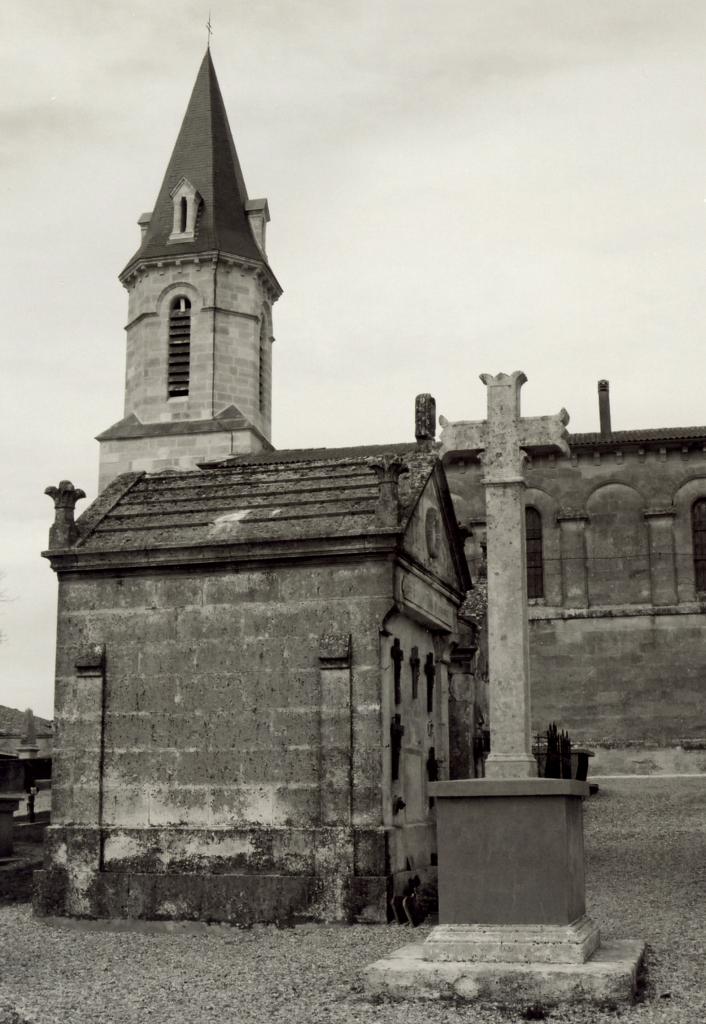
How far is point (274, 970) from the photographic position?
32.4ft

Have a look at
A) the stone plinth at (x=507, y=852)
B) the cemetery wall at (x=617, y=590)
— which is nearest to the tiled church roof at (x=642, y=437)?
the cemetery wall at (x=617, y=590)

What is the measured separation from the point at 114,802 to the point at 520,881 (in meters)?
Result: 5.84

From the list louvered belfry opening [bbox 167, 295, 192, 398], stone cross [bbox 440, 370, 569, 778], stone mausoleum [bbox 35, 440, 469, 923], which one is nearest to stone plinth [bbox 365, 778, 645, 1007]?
stone cross [bbox 440, 370, 569, 778]

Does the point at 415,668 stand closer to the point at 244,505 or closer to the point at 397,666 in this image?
the point at 397,666

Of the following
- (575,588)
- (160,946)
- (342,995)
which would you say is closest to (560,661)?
(575,588)

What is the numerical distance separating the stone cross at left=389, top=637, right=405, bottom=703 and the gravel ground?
2.67m

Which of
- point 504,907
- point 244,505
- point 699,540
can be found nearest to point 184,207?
point 699,540

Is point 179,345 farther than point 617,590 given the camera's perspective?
Yes

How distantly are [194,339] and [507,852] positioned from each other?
34.3m

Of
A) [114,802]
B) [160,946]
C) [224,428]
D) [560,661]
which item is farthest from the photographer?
[224,428]

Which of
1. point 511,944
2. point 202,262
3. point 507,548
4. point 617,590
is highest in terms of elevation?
point 202,262

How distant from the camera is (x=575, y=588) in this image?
121 feet

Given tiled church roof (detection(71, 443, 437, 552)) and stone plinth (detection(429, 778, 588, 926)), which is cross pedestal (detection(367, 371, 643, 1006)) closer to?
stone plinth (detection(429, 778, 588, 926))

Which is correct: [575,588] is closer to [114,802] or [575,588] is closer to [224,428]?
[224,428]
